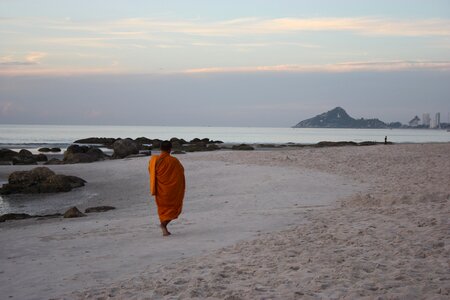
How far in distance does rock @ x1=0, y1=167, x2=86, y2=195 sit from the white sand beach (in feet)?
10.9

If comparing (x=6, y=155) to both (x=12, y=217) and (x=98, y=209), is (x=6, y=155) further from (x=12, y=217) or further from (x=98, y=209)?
(x=12, y=217)

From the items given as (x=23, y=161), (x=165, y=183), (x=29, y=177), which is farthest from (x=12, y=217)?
(x=23, y=161)

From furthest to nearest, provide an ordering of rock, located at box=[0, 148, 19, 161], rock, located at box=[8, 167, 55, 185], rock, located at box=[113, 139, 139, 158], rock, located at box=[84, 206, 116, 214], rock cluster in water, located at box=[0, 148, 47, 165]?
rock, located at box=[113, 139, 139, 158] → rock, located at box=[0, 148, 19, 161] → rock cluster in water, located at box=[0, 148, 47, 165] → rock, located at box=[8, 167, 55, 185] → rock, located at box=[84, 206, 116, 214]

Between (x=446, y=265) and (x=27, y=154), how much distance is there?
32897 millimetres

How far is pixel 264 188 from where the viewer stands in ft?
58.4

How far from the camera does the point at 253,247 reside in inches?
347

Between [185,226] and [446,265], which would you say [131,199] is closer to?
Result: [185,226]

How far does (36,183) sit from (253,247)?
1492 cm

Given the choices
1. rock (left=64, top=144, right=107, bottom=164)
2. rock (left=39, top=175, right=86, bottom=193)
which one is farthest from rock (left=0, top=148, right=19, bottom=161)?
rock (left=39, top=175, right=86, bottom=193)

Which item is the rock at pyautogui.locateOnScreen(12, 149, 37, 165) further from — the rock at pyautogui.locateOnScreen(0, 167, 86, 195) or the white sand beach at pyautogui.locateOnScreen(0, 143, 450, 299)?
the white sand beach at pyautogui.locateOnScreen(0, 143, 450, 299)

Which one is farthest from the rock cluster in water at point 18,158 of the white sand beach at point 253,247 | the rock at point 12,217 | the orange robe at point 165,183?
the orange robe at point 165,183

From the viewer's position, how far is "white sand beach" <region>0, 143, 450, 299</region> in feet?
21.5

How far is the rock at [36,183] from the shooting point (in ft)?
69.3

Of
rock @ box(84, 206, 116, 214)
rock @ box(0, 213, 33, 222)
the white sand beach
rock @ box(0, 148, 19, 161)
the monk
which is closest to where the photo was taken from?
the white sand beach
